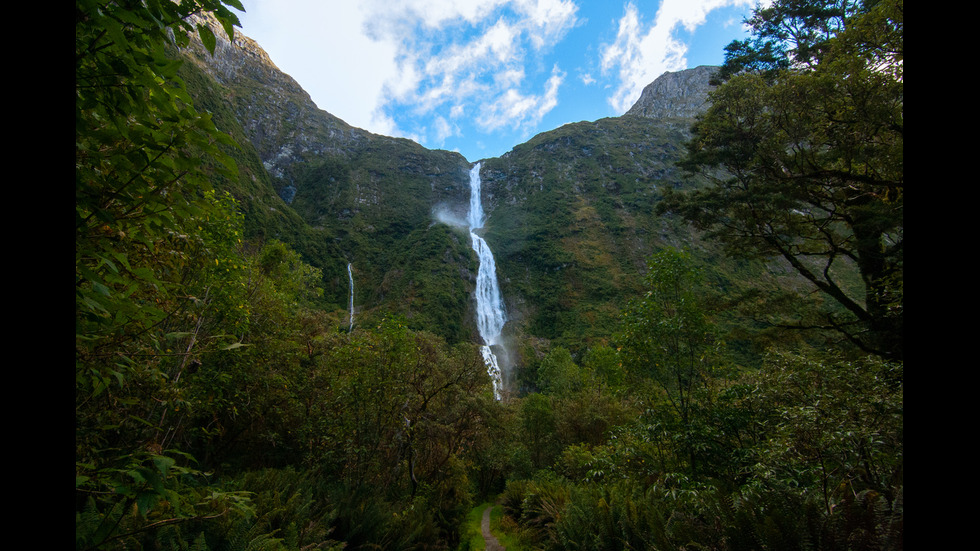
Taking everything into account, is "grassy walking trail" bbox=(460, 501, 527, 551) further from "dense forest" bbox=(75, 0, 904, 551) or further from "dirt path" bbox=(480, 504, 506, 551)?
"dense forest" bbox=(75, 0, 904, 551)

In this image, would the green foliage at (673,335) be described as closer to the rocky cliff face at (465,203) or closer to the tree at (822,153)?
the tree at (822,153)

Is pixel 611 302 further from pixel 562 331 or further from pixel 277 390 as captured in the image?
pixel 277 390

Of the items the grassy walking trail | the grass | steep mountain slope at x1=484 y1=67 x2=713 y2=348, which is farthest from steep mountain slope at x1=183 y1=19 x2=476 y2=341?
the grass

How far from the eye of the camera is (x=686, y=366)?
6527 mm

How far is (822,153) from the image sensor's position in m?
8.14

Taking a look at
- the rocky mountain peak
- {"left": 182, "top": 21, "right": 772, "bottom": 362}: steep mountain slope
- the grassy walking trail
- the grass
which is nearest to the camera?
the grassy walking trail

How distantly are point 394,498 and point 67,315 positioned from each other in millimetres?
10562

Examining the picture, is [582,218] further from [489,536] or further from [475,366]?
[489,536]

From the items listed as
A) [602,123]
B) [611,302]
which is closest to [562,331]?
[611,302]

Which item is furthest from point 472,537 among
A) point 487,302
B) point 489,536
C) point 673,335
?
point 487,302

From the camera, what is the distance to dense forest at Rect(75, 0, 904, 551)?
1.70 m

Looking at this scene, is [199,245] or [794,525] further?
[199,245]

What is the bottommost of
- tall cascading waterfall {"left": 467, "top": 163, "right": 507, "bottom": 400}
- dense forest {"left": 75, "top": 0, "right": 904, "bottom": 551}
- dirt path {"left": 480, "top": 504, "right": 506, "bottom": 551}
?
dirt path {"left": 480, "top": 504, "right": 506, "bottom": 551}

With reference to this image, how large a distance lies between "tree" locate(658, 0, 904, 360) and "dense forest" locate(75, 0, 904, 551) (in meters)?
0.07
